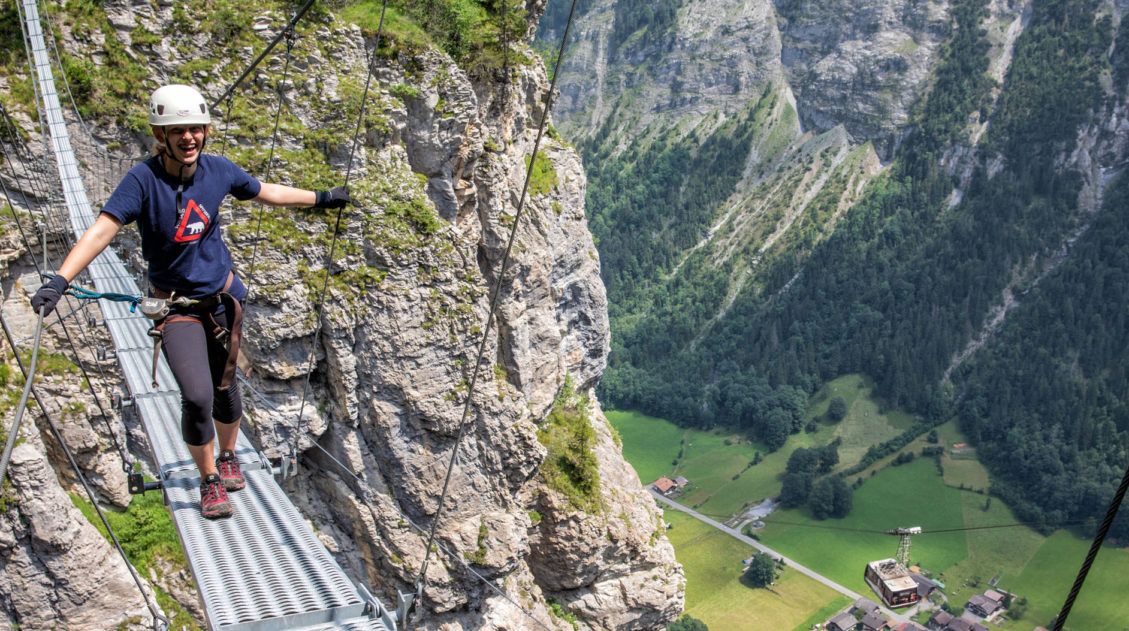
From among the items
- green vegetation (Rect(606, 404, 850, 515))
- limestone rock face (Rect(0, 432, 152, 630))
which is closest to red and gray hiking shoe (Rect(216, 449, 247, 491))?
limestone rock face (Rect(0, 432, 152, 630))

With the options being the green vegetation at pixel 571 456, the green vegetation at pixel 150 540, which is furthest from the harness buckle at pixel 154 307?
the green vegetation at pixel 571 456

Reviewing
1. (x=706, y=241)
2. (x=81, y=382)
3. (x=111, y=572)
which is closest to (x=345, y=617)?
(x=111, y=572)

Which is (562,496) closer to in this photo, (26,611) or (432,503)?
(432,503)

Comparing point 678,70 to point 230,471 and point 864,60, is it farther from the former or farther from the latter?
point 230,471

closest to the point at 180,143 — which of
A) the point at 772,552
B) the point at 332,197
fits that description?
the point at 332,197

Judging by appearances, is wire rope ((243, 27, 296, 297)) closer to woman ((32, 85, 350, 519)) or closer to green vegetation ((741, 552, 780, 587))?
woman ((32, 85, 350, 519))

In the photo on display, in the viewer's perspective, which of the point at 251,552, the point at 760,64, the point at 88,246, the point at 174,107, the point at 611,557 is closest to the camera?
the point at 88,246

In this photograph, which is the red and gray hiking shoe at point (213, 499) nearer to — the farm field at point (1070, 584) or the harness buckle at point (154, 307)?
the harness buckle at point (154, 307)
